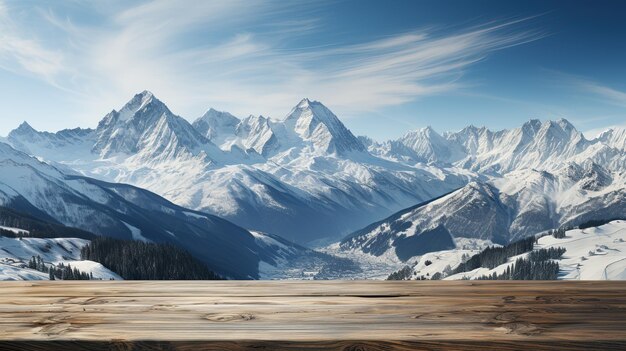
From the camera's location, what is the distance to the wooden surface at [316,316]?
3986 millimetres

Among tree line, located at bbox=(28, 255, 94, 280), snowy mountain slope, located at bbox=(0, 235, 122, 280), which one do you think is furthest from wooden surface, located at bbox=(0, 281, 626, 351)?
snowy mountain slope, located at bbox=(0, 235, 122, 280)

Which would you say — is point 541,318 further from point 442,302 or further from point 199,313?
point 199,313

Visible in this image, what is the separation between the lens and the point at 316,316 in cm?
452

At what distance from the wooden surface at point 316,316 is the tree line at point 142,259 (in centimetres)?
16285

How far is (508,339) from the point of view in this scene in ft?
13.2

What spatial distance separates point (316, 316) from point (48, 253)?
641ft

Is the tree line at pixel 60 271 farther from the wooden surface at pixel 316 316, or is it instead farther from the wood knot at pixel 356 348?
the wood knot at pixel 356 348

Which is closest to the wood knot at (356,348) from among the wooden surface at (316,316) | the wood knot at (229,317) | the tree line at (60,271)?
the wooden surface at (316,316)

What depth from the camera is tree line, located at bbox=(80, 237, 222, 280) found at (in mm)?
161125

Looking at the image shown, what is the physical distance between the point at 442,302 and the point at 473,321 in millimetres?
528

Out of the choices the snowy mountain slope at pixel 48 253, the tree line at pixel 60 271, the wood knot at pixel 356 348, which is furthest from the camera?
the snowy mountain slope at pixel 48 253

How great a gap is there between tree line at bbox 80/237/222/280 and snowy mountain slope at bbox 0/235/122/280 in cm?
479

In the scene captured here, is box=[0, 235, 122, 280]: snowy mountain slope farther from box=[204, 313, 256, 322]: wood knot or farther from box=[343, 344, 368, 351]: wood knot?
box=[343, 344, 368, 351]: wood knot

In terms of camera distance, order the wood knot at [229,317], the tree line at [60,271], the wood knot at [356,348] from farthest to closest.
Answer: the tree line at [60,271], the wood knot at [229,317], the wood knot at [356,348]
